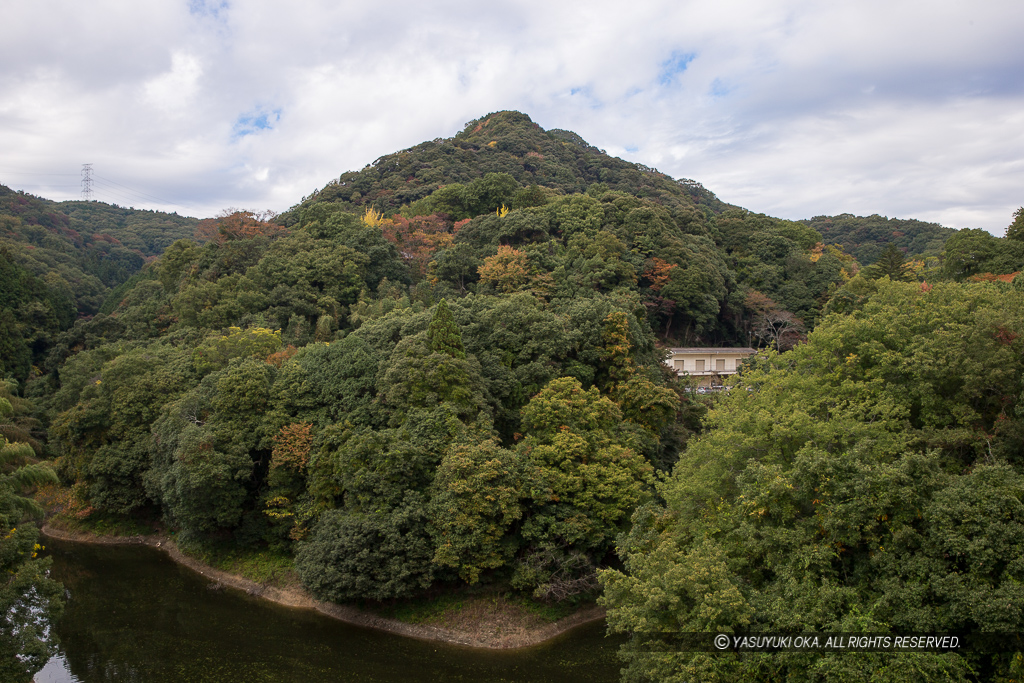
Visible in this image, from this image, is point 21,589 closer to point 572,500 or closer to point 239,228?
point 572,500

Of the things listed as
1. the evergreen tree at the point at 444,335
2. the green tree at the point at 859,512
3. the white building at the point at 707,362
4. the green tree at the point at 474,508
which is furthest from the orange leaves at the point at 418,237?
the green tree at the point at 859,512

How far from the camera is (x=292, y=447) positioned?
22172mm

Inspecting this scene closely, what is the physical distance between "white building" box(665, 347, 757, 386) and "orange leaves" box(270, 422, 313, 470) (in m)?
23.7

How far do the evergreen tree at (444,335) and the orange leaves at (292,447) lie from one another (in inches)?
236

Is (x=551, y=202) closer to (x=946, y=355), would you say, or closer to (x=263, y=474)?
(x=263, y=474)

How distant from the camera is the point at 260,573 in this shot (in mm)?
23094

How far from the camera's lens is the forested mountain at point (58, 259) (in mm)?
39594

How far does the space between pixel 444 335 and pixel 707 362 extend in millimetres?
23009

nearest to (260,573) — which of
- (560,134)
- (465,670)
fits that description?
(465,670)

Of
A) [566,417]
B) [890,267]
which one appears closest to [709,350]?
[890,267]

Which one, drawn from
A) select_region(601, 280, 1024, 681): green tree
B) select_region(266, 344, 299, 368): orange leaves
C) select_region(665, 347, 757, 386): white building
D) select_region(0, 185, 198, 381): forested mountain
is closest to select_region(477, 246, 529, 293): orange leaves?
select_region(266, 344, 299, 368): orange leaves

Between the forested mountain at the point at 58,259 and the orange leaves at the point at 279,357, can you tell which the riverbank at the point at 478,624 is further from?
the forested mountain at the point at 58,259

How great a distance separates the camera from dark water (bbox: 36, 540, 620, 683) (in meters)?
16.8

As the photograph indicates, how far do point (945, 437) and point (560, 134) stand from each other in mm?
82332
